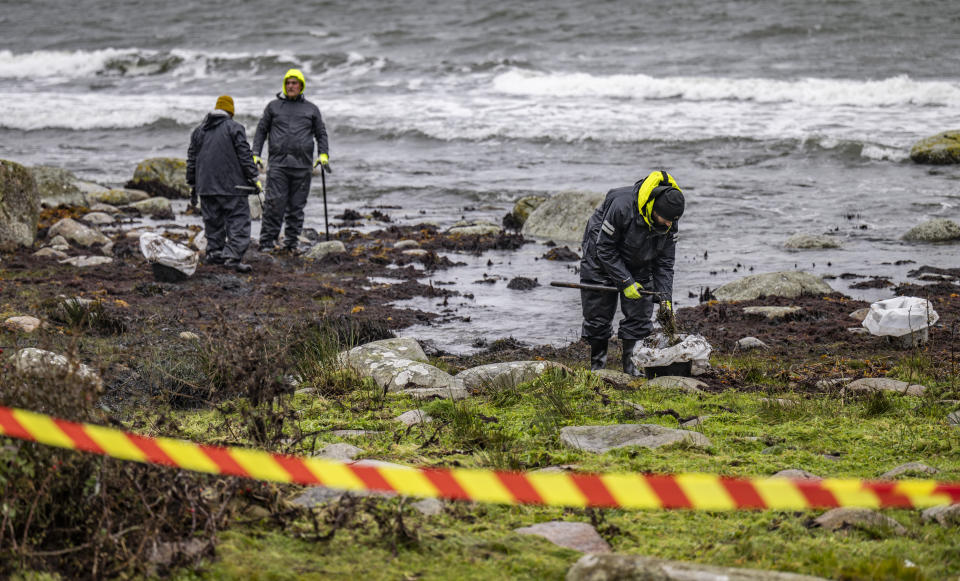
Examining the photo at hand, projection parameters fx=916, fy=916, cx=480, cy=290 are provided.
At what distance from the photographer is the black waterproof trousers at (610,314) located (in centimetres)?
732

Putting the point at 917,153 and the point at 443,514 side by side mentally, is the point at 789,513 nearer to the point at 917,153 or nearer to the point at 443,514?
the point at 443,514

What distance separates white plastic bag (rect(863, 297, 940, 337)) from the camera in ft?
24.8

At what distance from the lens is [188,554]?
2.84 meters

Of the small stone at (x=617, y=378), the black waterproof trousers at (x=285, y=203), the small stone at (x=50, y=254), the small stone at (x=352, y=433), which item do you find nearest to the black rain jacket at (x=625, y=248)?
the small stone at (x=617, y=378)

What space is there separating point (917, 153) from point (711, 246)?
821 cm

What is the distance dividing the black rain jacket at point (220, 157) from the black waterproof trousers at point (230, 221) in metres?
0.14

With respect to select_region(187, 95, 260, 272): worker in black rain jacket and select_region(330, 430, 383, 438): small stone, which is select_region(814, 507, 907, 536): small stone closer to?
select_region(330, 430, 383, 438): small stone

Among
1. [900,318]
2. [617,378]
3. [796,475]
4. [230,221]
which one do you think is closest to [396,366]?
[617,378]

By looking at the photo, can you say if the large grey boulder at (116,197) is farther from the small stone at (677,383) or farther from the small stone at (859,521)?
the small stone at (859,521)

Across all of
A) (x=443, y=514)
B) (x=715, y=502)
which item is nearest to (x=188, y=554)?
(x=443, y=514)

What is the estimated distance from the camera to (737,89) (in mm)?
27609

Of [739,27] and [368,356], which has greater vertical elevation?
[739,27]

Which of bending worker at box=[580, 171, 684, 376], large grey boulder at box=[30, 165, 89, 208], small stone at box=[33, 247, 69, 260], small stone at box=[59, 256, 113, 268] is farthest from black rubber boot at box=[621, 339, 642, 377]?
large grey boulder at box=[30, 165, 89, 208]

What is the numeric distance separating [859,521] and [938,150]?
16.9 metres
